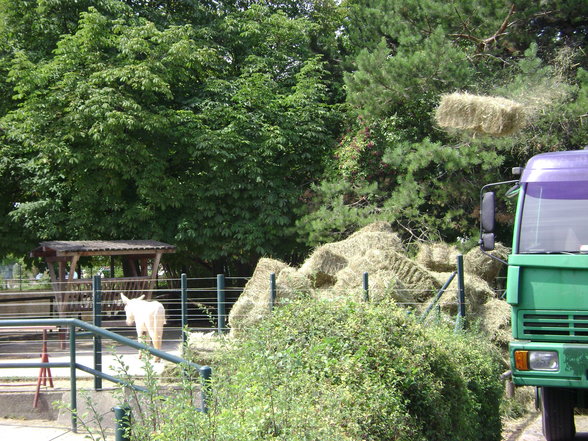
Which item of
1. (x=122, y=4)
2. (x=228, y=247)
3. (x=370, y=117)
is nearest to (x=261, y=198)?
(x=228, y=247)

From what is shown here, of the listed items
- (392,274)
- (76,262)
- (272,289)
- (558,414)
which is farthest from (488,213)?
(76,262)

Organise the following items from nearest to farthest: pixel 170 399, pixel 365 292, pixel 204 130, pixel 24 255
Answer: pixel 170 399 < pixel 365 292 < pixel 204 130 < pixel 24 255

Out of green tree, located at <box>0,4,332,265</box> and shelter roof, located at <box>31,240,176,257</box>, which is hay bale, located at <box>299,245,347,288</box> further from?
green tree, located at <box>0,4,332,265</box>

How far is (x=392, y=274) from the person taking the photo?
1243cm

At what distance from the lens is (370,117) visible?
768 inches

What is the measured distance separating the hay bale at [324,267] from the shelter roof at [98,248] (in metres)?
5.31

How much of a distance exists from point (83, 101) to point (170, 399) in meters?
15.1

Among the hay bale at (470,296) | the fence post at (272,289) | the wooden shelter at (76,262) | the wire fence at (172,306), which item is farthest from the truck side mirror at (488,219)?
the wooden shelter at (76,262)

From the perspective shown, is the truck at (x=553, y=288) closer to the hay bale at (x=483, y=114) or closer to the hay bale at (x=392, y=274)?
the hay bale at (x=392, y=274)

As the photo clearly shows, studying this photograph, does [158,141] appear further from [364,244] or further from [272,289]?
[272,289]

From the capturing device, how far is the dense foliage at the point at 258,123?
59.7ft

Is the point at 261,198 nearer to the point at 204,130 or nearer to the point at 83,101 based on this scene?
the point at 204,130

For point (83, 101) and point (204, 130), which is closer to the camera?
point (83, 101)

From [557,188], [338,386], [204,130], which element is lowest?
[338,386]
